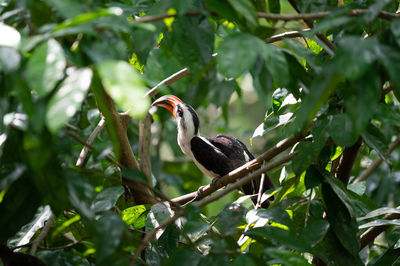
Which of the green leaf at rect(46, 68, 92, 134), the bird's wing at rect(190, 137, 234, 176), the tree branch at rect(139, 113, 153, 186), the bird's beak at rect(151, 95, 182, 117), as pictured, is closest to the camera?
the green leaf at rect(46, 68, 92, 134)

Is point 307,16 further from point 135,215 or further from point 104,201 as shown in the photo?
point 135,215

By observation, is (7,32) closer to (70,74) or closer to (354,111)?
(70,74)

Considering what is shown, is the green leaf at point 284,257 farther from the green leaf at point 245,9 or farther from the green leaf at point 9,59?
the green leaf at point 9,59

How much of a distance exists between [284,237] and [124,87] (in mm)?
781

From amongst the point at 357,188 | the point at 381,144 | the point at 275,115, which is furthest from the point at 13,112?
the point at 357,188

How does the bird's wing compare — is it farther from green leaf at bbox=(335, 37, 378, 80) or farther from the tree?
green leaf at bbox=(335, 37, 378, 80)

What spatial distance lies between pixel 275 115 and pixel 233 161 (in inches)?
55.6

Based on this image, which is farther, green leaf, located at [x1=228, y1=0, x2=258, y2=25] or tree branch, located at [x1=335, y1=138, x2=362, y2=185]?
tree branch, located at [x1=335, y1=138, x2=362, y2=185]

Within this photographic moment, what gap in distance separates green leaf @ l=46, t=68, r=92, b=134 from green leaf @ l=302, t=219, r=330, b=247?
0.92 m

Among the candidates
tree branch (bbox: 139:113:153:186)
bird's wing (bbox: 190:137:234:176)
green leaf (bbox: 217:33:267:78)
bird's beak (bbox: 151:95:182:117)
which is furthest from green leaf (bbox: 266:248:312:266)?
bird's beak (bbox: 151:95:182:117)

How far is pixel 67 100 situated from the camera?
3.40 feet

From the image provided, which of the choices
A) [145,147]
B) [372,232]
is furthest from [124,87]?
[145,147]

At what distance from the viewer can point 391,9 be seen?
2.03 meters

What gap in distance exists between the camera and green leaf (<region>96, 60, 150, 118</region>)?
1.00 m
